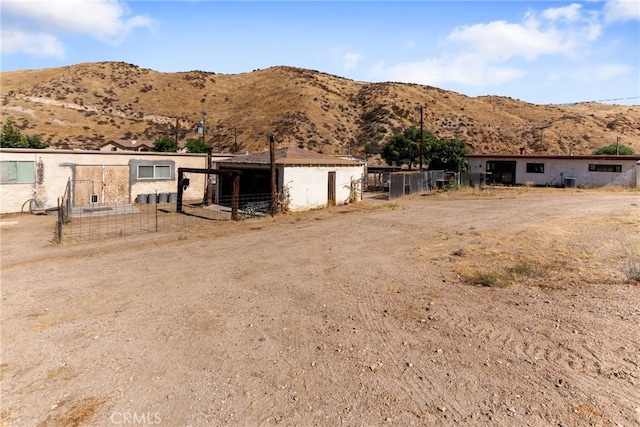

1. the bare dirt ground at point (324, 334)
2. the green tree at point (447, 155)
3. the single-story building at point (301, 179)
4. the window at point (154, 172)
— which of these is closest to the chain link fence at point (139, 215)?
the single-story building at point (301, 179)

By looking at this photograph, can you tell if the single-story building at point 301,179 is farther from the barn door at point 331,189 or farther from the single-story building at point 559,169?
the single-story building at point 559,169

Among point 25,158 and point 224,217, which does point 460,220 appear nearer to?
point 224,217

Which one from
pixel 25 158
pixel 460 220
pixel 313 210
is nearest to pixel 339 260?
pixel 460 220

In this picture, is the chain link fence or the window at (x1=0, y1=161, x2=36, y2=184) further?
the window at (x1=0, y1=161, x2=36, y2=184)

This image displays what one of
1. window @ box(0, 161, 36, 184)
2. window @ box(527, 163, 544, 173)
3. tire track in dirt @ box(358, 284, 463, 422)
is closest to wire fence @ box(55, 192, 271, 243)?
window @ box(0, 161, 36, 184)

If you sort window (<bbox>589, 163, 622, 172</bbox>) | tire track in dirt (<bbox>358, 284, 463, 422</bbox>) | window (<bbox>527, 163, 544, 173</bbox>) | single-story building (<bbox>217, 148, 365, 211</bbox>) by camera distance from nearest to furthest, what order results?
tire track in dirt (<bbox>358, 284, 463, 422</bbox>) < single-story building (<bbox>217, 148, 365, 211</bbox>) < window (<bbox>589, 163, 622, 172</bbox>) < window (<bbox>527, 163, 544, 173</bbox>)

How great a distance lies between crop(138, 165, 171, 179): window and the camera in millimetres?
29125

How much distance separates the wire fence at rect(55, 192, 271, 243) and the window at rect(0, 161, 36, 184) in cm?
223

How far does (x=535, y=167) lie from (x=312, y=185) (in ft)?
93.0

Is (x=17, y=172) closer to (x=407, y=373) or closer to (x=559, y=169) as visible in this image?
(x=407, y=373)

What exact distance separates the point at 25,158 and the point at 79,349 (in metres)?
22.4

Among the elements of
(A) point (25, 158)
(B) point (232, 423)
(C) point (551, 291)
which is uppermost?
(A) point (25, 158)

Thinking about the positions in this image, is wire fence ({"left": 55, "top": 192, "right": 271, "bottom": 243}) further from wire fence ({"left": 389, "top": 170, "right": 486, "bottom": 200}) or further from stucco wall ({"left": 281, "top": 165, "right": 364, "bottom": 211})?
wire fence ({"left": 389, "top": 170, "right": 486, "bottom": 200})

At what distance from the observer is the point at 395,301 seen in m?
9.37
